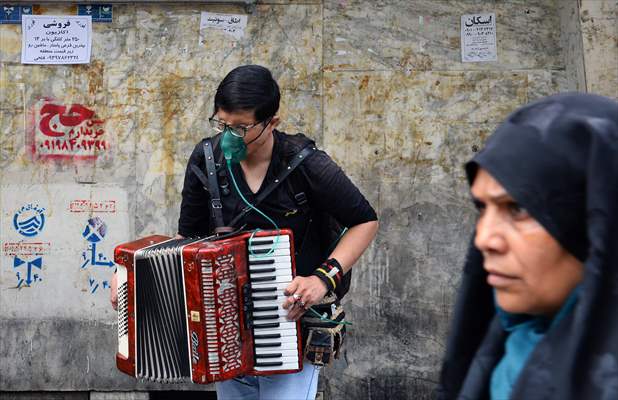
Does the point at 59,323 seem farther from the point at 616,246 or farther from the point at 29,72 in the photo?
the point at 616,246

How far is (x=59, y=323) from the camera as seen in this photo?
16.5 ft

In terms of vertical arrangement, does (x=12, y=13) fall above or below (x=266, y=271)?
above

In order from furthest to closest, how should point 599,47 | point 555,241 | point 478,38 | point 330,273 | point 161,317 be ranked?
point 478,38, point 599,47, point 161,317, point 330,273, point 555,241

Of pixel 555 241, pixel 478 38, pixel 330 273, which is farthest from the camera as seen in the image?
pixel 478 38

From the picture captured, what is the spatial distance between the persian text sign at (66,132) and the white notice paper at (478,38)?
242 cm

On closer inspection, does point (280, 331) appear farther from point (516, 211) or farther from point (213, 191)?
point (516, 211)

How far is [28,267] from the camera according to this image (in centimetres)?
505

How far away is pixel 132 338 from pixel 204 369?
416mm

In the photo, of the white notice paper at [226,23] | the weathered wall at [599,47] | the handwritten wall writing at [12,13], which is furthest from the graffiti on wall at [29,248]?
the weathered wall at [599,47]

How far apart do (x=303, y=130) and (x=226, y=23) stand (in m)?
0.85

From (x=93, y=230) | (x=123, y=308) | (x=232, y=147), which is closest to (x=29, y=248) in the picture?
Answer: (x=93, y=230)

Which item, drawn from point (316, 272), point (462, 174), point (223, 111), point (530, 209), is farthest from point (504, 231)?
point (462, 174)

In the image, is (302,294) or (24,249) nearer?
(302,294)

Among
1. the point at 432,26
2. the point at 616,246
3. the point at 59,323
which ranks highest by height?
the point at 432,26
